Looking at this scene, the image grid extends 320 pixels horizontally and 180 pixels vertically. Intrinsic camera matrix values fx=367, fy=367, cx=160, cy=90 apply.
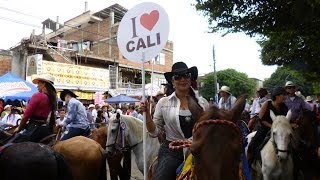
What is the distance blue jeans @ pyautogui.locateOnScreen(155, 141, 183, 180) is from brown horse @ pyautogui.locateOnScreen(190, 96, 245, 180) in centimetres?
108

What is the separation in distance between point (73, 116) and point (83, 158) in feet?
8.39

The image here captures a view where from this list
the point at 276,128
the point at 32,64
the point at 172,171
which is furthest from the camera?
the point at 32,64

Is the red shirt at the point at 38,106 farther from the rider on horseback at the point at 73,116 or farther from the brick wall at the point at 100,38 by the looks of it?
the brick wall at the point at 100,38

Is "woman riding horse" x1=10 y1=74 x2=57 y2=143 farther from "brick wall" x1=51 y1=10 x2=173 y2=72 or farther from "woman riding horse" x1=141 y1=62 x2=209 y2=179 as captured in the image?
"brick wall" x1=51 y1=10 x2=173 y2=72

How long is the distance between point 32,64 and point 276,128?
84.8 ft

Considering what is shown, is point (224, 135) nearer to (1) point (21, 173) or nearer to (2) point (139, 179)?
(1) point (21, 173)

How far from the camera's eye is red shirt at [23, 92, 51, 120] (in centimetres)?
582

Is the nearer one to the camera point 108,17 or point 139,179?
point 139,179

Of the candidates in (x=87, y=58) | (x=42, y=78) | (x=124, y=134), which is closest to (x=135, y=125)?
(x=124, y=134)

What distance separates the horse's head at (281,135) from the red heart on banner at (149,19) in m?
3.53

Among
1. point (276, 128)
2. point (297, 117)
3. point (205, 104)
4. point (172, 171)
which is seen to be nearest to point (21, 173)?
point (172, 171)

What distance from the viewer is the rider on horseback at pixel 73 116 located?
869 cm

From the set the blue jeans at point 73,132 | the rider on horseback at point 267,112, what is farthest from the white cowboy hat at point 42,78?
the rider on horseback at point 267,112

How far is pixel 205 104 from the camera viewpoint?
13.7 feet
